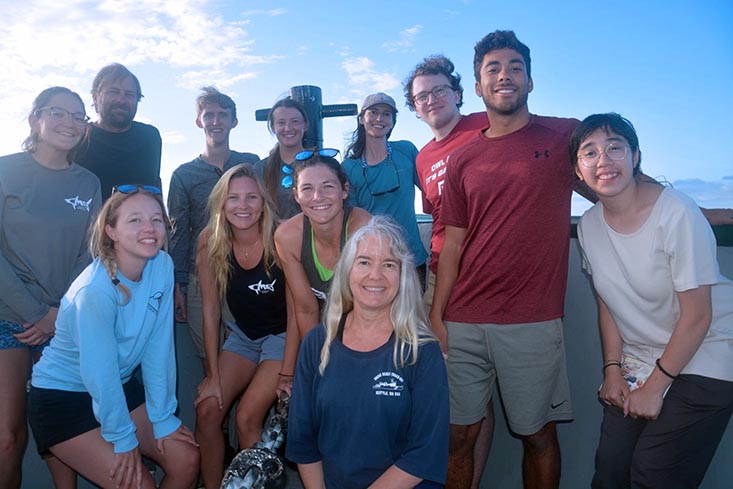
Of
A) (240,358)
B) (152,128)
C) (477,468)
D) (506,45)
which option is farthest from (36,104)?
(477,468)

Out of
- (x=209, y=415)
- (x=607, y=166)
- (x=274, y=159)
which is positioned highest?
(x=274, y=159)

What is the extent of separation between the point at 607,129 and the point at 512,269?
32.4 inches

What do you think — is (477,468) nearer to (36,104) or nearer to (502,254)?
(502,254)

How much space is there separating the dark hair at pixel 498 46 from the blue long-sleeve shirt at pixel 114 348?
220 centimetres

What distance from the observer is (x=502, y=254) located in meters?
2.87

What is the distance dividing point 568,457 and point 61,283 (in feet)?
11.0

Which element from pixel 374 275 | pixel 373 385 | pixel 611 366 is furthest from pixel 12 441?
pixel 611 366

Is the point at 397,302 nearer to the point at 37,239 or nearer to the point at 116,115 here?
the point at 37,239

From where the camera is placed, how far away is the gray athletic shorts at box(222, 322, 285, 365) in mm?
3627

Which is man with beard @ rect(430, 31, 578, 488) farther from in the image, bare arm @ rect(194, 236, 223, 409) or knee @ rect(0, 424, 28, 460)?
knee @ rect(0, 424, 28, 460)

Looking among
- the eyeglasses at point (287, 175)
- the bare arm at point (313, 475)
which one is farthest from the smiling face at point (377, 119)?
the bare arm at point (313, 475)

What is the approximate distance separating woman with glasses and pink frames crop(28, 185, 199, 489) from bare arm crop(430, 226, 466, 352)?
60.7 inches

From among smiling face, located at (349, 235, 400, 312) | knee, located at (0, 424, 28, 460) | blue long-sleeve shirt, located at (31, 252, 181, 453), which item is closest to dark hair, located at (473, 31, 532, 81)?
smiling face, located at (349, 235, 400, 312)

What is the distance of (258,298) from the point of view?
369cm
